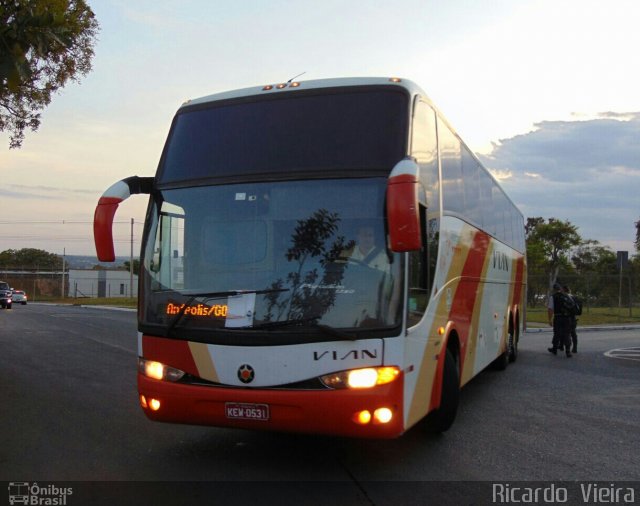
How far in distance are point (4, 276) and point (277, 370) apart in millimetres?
82738

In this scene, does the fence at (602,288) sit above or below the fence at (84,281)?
above

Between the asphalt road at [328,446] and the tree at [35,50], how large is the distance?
373 cm

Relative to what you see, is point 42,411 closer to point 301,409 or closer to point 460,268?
point 301,409

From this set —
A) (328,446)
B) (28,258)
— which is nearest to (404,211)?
(328,446)

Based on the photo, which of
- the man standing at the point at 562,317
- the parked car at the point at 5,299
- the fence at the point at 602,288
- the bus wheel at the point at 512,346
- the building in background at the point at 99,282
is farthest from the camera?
the building in background at the point at 99,282

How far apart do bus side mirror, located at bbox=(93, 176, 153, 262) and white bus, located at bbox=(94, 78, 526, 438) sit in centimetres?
1

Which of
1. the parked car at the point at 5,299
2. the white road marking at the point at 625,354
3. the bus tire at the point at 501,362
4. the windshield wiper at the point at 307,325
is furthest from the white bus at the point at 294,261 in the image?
the parked car at the point at 5,299

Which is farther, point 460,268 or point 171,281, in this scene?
point 460,268

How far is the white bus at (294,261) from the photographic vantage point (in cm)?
504

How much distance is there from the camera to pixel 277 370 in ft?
16.7

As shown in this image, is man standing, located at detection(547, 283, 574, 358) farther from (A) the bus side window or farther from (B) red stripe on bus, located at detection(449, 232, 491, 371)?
(A) the bus side window

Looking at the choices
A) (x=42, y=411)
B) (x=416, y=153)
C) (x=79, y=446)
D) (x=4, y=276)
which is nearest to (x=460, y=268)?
(x=416, y=153)

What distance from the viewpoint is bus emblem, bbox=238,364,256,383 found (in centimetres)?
516

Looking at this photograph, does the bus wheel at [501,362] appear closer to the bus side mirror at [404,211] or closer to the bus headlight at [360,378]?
the bus headlight at [360,378]
